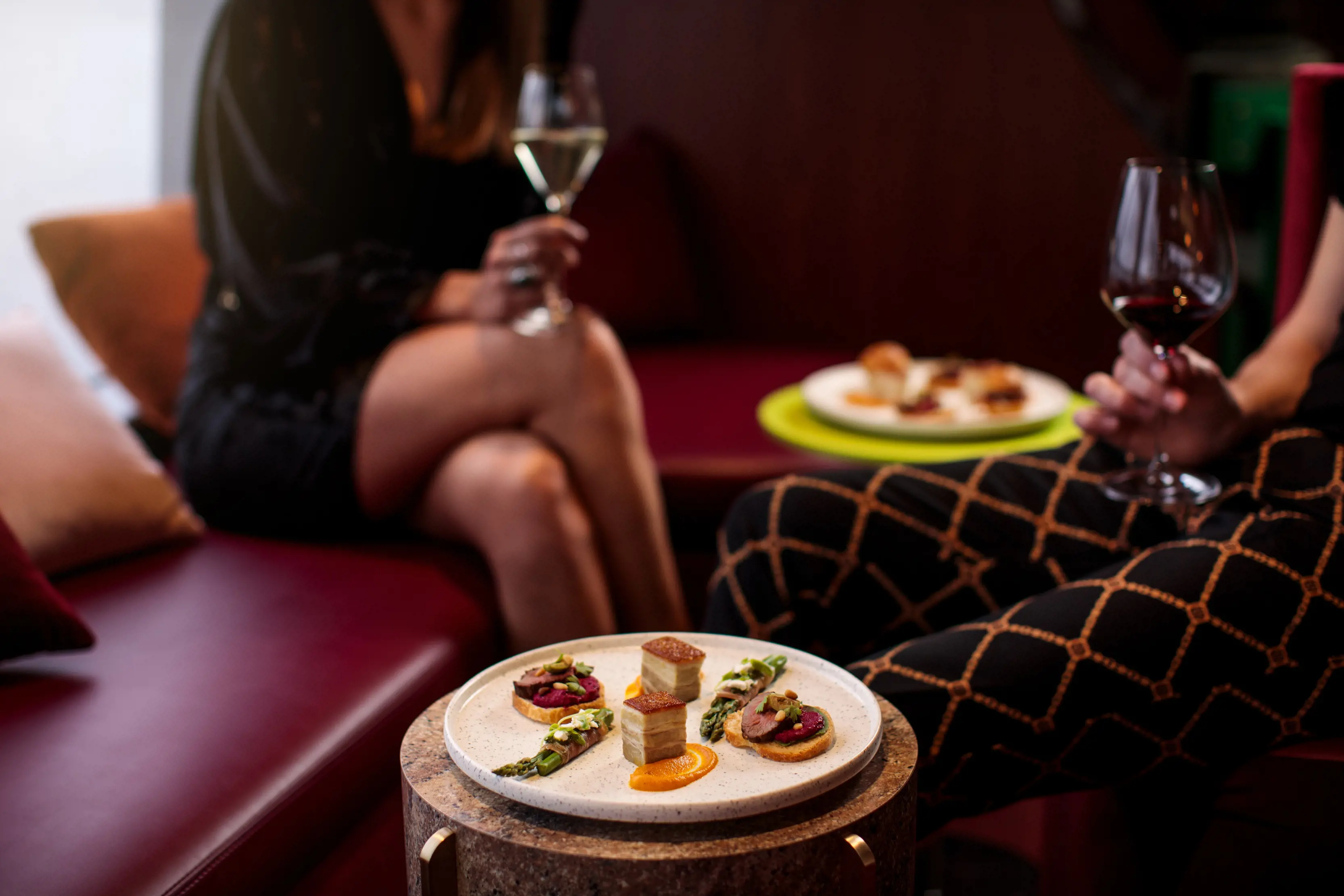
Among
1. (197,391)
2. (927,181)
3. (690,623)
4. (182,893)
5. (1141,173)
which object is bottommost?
(690,623)

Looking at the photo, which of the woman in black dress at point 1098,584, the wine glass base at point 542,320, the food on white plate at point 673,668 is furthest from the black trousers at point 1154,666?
the wine glass base at point 542,320

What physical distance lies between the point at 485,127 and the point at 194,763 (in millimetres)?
1179

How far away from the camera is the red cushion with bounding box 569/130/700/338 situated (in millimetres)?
2680

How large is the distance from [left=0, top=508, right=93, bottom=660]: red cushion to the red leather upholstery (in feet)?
4.61

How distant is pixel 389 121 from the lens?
5.96 ft

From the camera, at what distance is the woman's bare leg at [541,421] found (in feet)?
5.20

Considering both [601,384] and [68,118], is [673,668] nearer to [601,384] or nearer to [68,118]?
[601,384]

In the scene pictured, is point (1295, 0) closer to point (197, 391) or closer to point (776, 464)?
point (776, 464)

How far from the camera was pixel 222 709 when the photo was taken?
3.78 feet

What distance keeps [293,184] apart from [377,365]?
289mm

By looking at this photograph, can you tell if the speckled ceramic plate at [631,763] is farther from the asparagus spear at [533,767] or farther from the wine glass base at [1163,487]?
the wine glass base at [1163,487]

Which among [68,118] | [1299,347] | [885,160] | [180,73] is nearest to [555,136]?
[1299,347]

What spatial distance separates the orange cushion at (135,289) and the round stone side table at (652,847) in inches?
62.3

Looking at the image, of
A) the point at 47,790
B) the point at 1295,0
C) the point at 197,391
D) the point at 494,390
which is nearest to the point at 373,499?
the point at 494,390
